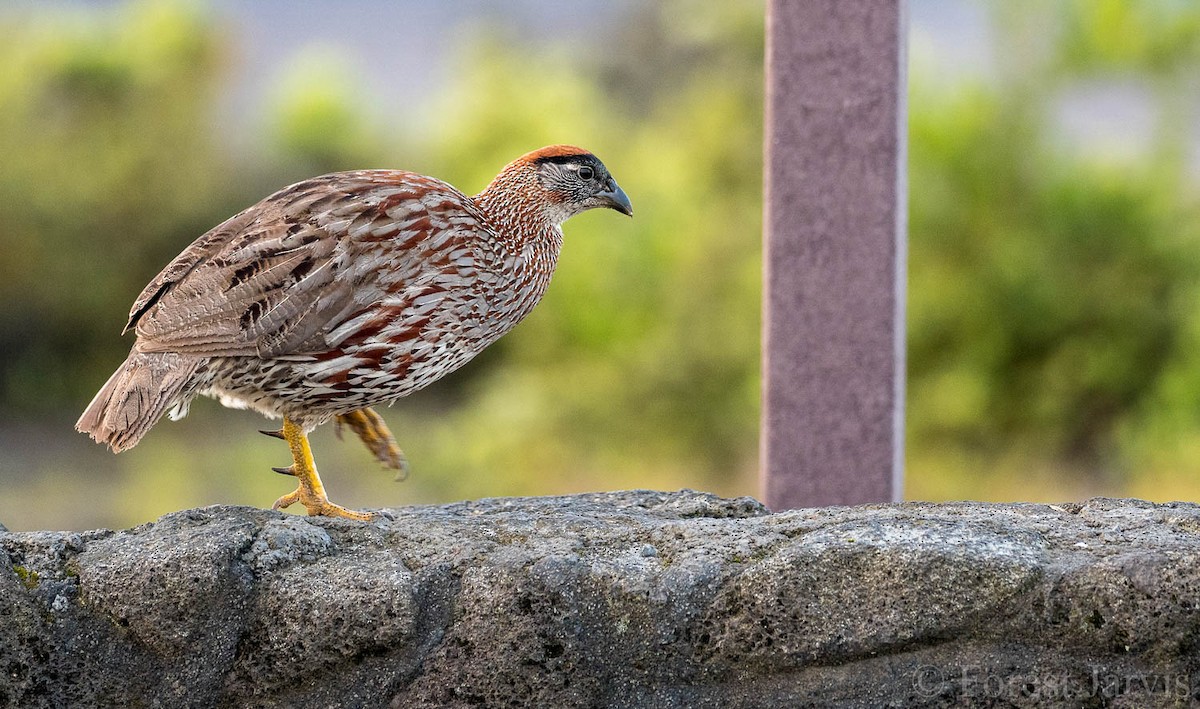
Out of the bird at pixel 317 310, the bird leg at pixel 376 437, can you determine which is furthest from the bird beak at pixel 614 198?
the bird leg at pixel 376 437

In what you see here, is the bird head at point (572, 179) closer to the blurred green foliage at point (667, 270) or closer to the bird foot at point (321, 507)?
the bird foot at point (321, 507)

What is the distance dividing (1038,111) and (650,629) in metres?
6.68

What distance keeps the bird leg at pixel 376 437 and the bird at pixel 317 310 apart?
261mm

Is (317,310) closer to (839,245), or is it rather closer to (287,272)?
(287,272)

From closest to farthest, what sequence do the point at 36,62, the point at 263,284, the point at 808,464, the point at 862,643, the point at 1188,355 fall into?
1. the point at 862,643
2. the point at 263,284
3. the point at 808,464
4. the point at 1188,355
5. the point at 36,62

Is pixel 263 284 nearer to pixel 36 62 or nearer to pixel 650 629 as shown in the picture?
pixel 650 629

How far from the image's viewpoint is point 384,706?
3.22 metres

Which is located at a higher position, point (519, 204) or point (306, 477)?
point (519, 204)

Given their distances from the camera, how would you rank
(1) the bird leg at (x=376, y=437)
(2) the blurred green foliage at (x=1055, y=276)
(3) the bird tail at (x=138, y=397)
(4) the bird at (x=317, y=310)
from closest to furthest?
(3) the bird tail at (x=138, y=397) → (4) the bird at (x=317, y=310) → (1) the bird leg at (x=376, y=437) → (2) the blurred green foliage at (x=1055, y=276)

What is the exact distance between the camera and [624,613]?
10.3 ft

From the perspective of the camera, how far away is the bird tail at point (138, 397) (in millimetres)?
3451

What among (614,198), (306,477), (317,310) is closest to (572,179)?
(614,198)

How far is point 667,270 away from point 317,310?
21.2 feet

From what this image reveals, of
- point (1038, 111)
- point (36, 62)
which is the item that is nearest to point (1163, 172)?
point (1038, 111)
